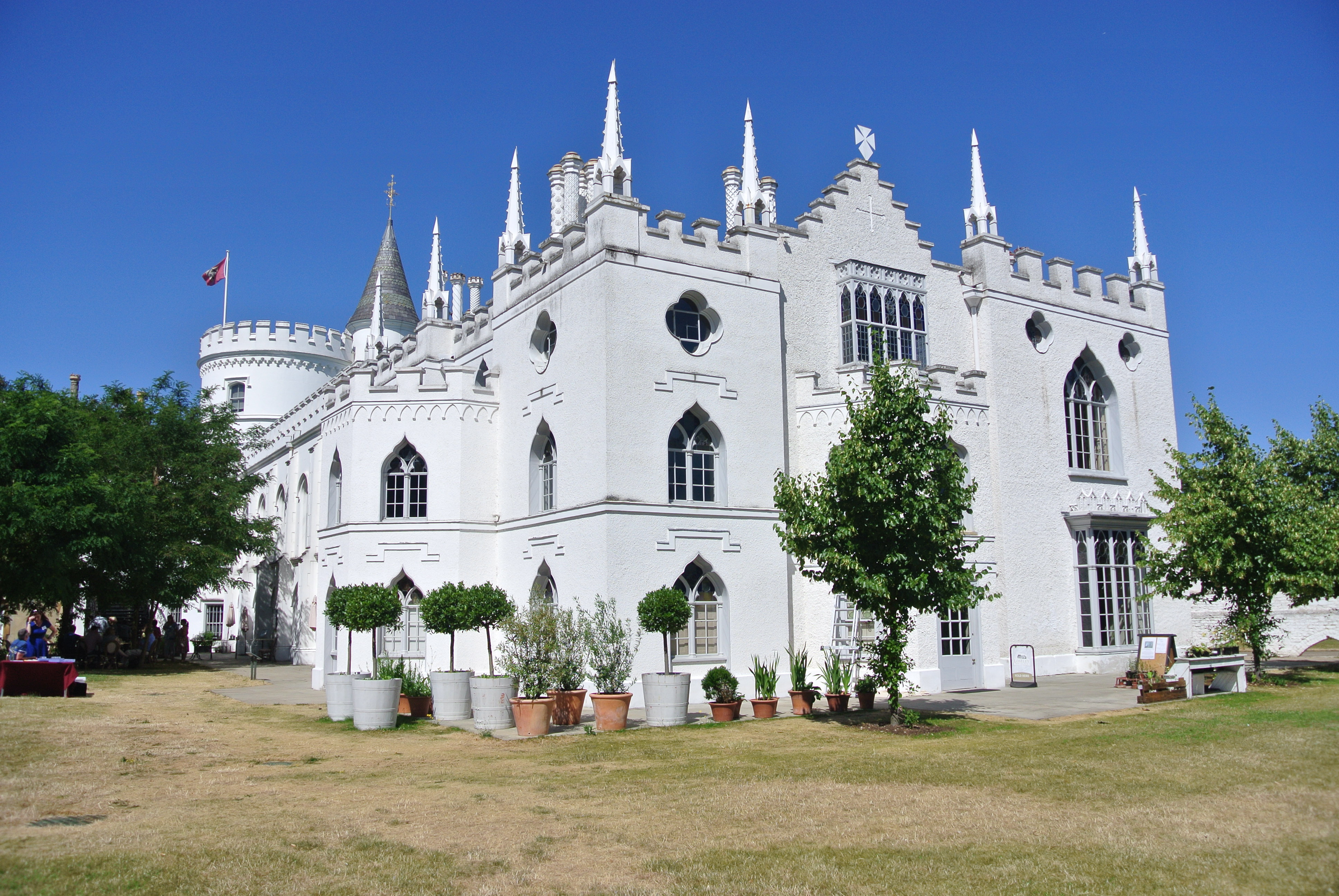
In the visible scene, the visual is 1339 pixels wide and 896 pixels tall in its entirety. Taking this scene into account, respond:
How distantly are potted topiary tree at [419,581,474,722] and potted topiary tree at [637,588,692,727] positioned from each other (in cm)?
335

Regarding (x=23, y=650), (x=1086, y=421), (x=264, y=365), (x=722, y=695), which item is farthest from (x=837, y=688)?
(x=264, y=365)

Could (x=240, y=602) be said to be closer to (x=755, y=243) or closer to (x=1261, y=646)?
(x=755, y=243)

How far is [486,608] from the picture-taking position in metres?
18.4

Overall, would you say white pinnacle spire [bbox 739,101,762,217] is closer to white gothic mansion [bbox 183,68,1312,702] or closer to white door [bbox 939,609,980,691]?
white gothic mansion [bbox 183,68,1312,702]

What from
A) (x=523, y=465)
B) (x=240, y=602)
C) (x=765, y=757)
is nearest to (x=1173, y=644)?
(x=765, y=757)

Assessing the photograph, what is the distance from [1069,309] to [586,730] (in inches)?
798

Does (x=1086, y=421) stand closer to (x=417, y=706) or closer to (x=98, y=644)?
(x=417, y=706)

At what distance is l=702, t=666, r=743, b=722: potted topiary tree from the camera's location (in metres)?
18.0

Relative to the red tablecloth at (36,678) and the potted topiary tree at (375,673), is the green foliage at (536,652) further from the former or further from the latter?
the red tablecloth at (36,678)

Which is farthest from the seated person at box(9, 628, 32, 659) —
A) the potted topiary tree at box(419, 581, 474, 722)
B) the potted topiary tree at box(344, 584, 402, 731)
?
the potted topiary tree at box(419, 581, 474, 722)

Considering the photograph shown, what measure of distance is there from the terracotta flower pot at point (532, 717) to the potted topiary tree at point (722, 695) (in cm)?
315

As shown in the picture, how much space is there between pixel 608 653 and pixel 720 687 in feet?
7.11

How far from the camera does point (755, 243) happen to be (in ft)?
77.3

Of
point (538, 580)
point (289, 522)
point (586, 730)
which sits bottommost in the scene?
point (586, 730)
